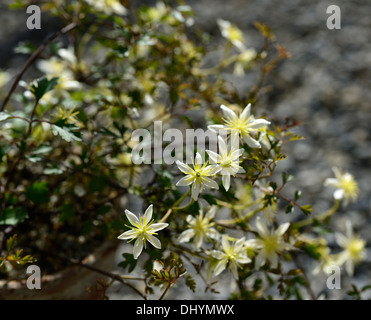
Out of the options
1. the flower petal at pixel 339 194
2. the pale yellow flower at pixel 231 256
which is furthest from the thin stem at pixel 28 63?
the flower petal at pixel 339 194

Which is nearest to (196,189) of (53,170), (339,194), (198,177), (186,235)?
(198,177)

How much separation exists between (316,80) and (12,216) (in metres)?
1.27

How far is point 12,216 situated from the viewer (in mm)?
662

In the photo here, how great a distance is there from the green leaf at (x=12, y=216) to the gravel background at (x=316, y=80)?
632mm

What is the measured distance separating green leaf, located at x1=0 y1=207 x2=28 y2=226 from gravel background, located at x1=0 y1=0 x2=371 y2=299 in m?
0.63

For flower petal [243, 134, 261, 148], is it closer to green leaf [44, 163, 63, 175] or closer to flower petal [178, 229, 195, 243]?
flower petal [178, 229, 195, 243]

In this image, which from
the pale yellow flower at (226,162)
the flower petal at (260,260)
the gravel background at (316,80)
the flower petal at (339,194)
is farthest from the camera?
the gravel background at (316,80)

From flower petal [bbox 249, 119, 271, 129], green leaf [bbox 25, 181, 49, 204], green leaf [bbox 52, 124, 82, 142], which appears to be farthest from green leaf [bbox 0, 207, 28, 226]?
flower petal [bbox 249, 119, 271, 129]

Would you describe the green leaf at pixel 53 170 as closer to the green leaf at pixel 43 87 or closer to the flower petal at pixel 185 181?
the green leaf at pixel 43 87

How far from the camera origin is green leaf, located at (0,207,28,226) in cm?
65

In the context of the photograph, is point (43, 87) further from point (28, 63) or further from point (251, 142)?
point (251, 142)

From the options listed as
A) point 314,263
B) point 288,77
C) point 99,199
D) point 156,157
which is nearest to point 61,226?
point 99,199

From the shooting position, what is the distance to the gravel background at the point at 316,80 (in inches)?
54.2
